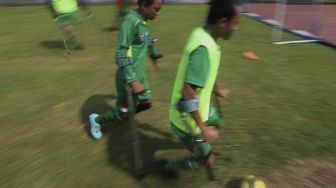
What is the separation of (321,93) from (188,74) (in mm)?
3796

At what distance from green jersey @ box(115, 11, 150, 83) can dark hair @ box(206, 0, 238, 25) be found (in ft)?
3.83

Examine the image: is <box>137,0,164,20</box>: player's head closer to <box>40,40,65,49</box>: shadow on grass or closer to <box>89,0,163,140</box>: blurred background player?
<box>89,0,163,140</box>: blurred background player

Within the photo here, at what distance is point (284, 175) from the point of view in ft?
13.2

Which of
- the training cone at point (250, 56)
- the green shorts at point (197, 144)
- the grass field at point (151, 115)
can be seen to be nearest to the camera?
the green shorts at point (197, 144)

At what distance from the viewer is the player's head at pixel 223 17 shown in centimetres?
301

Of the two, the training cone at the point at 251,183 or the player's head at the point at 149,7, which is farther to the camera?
the player's head at the point at 149,7

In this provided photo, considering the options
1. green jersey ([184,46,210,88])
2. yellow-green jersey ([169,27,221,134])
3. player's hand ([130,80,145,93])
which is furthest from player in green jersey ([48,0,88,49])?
green jersey ([184,46,210,88])

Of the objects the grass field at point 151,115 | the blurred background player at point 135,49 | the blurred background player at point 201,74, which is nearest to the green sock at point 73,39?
the grass field at point 151,115

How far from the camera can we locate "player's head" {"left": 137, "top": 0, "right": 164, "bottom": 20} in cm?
400

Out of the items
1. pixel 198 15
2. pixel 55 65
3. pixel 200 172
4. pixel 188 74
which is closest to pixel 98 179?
pixel 200 172

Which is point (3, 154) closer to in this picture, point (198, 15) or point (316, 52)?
point (316, 52)

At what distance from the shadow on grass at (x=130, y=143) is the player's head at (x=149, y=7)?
1.50 m

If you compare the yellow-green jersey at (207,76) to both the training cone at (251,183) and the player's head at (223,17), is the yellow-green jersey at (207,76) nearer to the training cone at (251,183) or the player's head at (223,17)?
the player's head at (223,17)

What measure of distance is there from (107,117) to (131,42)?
3.72ft
